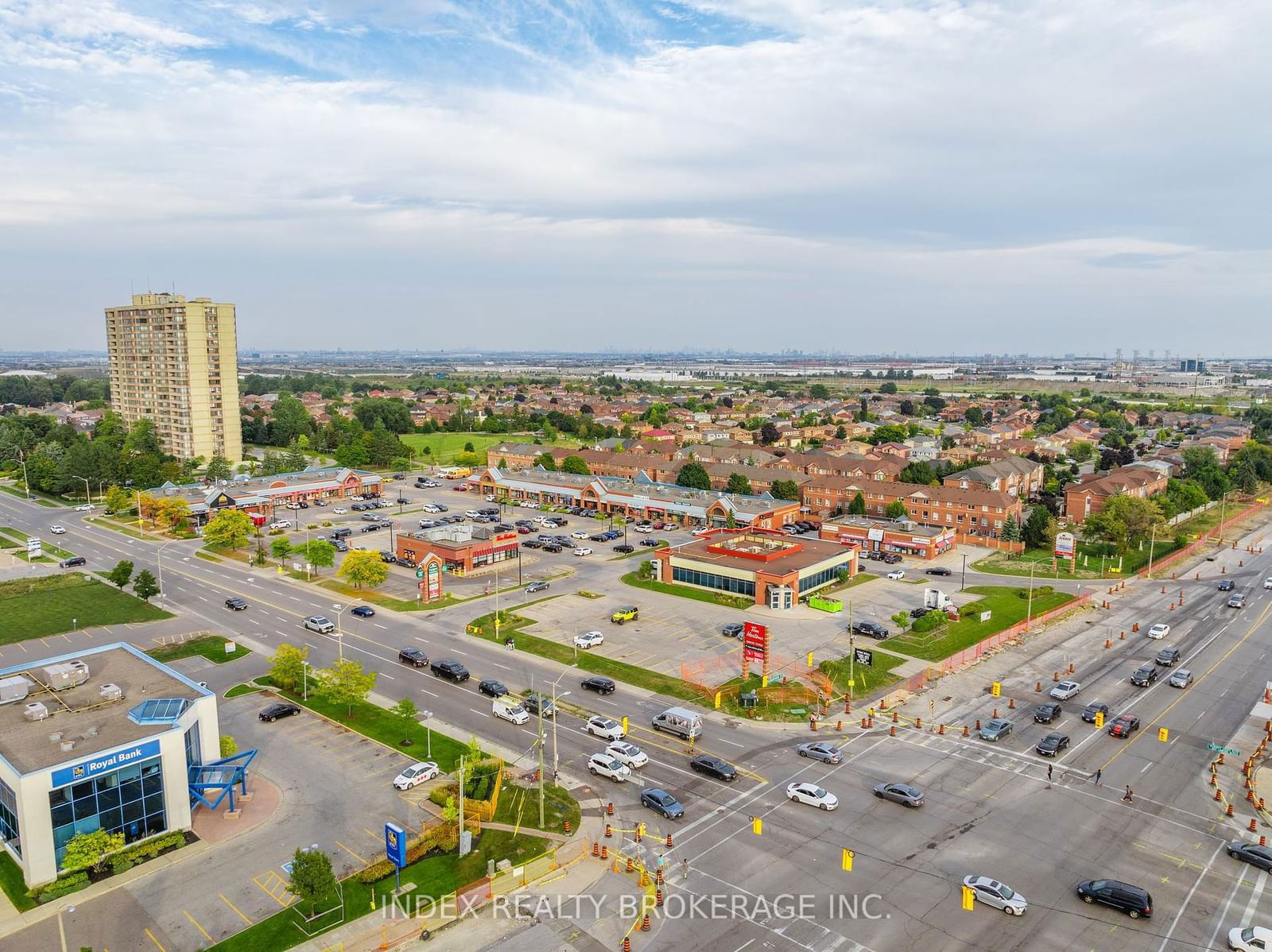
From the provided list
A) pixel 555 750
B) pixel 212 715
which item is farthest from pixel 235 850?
pixel 555 750

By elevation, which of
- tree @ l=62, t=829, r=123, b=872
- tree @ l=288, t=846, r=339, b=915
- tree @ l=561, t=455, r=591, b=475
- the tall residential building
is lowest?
tree @ l=62, t=829, r=123, b=872

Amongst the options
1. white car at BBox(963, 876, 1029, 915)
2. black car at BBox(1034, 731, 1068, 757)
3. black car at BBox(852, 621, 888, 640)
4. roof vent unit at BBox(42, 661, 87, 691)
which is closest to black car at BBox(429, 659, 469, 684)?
roof vent unit at BBox(42, 661, 87, 691)

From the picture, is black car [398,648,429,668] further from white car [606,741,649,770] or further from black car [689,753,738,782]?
black car [689,753,738,782]

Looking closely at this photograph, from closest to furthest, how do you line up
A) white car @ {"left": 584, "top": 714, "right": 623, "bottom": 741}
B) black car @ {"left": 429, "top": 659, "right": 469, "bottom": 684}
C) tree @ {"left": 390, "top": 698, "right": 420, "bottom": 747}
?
white car @ {"left": 584, "top": 714, "right": 623, "bottom": 741}, tree @ {"left": 390, "top": 698, "right": 420, "bottom": 747}, black car @ {"left": 429, "top": 659, "right": 469, "bottom": 684}

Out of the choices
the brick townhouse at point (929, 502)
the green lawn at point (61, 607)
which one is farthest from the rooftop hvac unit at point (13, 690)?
the brick townhouse at point (929, 502)

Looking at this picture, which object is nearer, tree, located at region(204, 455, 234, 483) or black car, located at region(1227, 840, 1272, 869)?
black car, located at region(1227, 840, 1272, 869)

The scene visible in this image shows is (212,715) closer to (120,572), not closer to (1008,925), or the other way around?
A: (1008,925)
